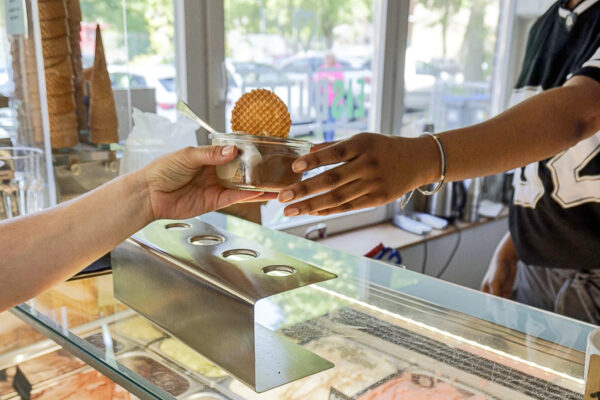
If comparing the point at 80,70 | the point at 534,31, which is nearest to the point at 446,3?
the point at 534,31

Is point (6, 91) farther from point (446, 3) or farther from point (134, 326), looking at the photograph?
point (446, 3)

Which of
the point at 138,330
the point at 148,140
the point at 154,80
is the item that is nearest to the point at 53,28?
the point at 148,140

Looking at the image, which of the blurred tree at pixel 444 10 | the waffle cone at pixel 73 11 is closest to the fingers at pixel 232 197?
the waffle cone at pixel 73 11

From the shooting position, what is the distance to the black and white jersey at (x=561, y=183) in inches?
55.8

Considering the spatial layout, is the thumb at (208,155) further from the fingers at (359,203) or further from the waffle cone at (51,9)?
the waffle cone at (51,9)

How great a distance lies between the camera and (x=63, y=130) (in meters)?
1.45

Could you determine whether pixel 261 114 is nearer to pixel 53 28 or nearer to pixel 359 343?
pixel 359 343

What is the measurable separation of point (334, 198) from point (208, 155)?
0.19 meters

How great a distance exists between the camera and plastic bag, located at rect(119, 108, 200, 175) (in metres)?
1.43

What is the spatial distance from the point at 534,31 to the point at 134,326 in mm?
1455

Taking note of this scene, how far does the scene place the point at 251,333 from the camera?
28.2 inches

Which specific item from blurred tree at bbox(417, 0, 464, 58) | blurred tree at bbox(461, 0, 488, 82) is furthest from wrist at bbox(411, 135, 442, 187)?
blurred tree at bbox(461, 0, 488, 82)

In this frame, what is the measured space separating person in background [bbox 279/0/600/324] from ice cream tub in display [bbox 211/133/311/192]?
19 mm

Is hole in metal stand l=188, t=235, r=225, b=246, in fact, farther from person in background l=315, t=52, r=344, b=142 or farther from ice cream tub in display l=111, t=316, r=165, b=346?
person in background l=315, t=52, r=344, b=142
